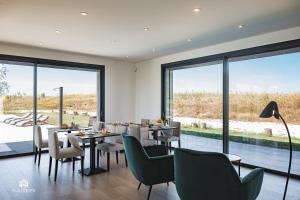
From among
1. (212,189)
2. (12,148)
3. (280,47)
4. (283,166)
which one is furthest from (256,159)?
(12,148)

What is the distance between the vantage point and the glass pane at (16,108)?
6.05m

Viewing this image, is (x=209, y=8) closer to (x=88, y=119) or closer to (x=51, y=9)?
(x=51, y=9)

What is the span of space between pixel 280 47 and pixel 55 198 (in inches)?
191

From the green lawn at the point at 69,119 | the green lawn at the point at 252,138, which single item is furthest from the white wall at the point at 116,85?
the green lawn at the point at 252,138

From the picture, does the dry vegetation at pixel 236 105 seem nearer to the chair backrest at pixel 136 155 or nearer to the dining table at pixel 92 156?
the dining table at pixel 92 156

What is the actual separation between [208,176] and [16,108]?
570 centimetres

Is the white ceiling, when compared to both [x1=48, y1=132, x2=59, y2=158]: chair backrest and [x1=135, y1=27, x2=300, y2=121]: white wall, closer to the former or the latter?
[x1=135, y1=27, x2=300, y2=121]: white wall

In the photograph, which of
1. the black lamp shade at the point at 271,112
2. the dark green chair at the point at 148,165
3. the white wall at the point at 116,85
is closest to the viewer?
the black lamp shade at the point at 271,112

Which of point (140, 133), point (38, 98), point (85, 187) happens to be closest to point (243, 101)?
point (140, 133)

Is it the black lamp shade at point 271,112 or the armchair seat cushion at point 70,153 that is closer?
the black lamp shade at point 271,112

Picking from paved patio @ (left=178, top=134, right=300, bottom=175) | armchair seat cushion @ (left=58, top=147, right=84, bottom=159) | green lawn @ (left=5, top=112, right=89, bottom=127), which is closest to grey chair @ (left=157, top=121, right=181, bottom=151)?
paved patio @ (left=178, top=134, right=300, bottom=175)

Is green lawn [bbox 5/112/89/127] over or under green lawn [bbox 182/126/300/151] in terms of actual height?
over

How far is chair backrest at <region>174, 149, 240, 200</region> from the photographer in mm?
2342

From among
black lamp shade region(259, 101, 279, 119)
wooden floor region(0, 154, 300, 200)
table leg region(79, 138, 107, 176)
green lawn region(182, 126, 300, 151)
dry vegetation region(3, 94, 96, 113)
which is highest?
dry vegetation region(3, 94, 96, 113)
